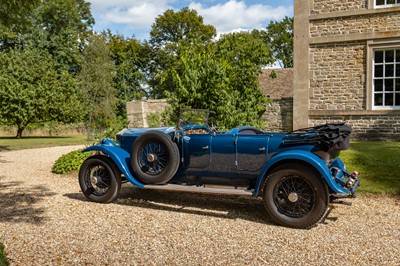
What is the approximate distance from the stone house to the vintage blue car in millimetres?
7627

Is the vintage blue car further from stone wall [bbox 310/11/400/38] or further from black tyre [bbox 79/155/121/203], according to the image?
stone wall [bbox 310/11/400/38]

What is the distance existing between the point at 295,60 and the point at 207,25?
31046mm

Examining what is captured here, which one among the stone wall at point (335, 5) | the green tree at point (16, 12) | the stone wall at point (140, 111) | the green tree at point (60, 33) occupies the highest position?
the green tree at point (60, 33)

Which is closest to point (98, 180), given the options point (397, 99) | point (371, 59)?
point (371, 59)

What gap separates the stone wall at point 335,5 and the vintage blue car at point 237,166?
27.7 feet

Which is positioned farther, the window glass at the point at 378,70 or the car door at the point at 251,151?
the window glass at the point at 378,70

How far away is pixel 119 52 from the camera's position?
4547 cm

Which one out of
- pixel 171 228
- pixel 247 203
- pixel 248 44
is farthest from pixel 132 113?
pixel 171 228

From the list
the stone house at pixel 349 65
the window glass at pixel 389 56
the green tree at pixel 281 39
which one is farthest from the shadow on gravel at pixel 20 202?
the green tree at pixel 281 39

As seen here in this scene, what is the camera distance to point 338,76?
13.4m

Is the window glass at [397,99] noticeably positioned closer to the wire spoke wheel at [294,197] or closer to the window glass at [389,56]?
the window glass at [389,56]

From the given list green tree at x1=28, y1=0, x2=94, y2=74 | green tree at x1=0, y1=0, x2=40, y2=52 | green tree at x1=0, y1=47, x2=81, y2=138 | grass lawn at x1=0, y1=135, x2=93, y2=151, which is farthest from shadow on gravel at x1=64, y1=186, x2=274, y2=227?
green tree at x1=28, y1=0, x2=94, y2=74

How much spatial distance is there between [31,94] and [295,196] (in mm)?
24624

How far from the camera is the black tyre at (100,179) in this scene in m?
6.39
